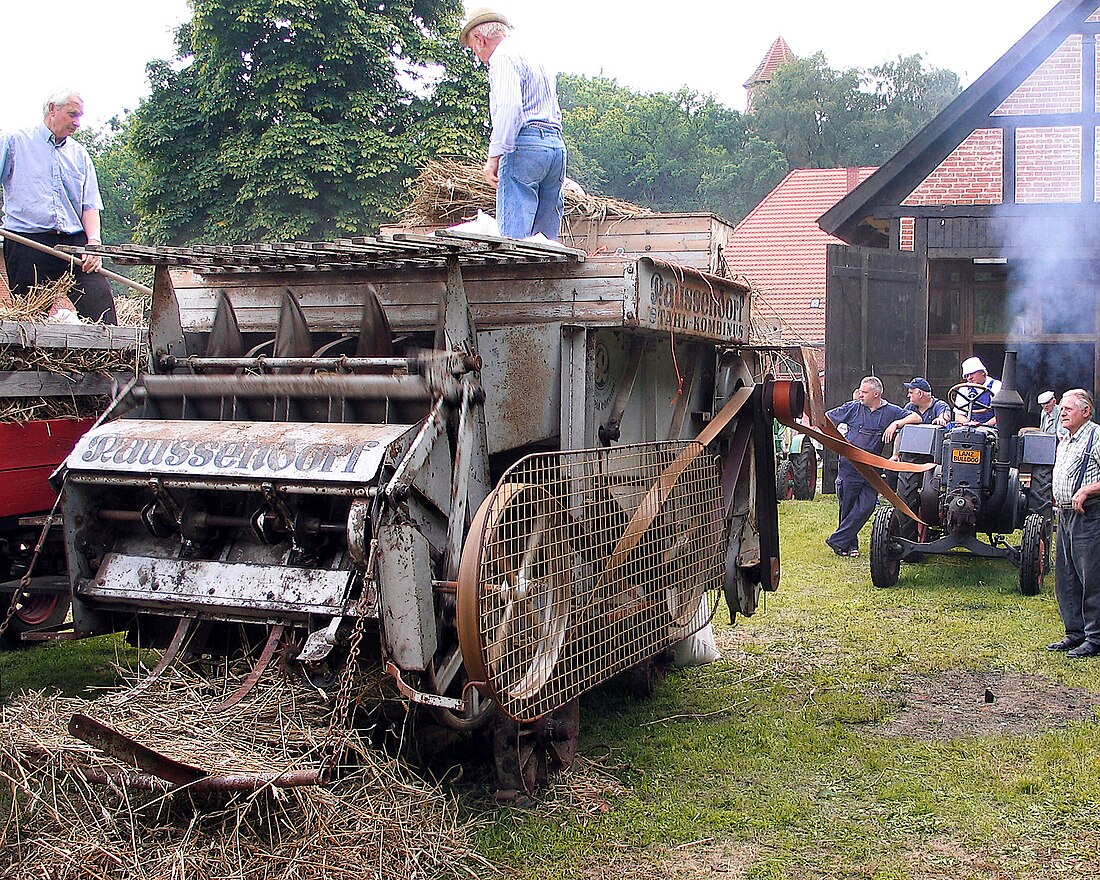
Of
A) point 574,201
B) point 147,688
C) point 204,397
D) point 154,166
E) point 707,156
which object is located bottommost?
point 147,688

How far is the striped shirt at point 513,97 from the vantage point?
6281 mm

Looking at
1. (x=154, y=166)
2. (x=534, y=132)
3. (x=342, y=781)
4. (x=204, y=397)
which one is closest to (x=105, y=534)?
(x=204, y=397)

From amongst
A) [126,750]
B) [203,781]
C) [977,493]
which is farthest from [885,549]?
[126,750]

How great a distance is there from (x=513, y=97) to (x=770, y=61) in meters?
67.5

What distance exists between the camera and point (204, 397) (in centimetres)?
540

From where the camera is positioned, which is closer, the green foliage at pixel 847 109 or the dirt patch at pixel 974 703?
the dirt patch at pixel 974 703

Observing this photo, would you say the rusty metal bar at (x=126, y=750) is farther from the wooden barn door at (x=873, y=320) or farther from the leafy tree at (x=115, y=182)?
the leafy tree at (x=115, y=182)

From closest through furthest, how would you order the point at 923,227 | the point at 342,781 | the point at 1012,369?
1. the point at 342,781
2. the point at 1012,369
3. the point at 923,227

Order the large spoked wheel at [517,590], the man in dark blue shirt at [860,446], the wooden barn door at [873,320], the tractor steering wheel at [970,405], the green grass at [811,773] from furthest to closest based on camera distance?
1. the wooden barn door at [873,320]
2. the man in dark blue shirt at [860,446]
3. the tractor steering wheel at [970,405]
4. the green grass at [811,773]
5. the large spoked wheel at [517,590]

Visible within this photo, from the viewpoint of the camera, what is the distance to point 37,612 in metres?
6.30

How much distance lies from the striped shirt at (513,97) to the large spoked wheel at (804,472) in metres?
11.3

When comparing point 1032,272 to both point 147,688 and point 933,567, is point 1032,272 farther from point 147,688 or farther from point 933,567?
point 147,688

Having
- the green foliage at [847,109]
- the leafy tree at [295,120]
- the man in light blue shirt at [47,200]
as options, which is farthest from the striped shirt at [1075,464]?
the green foliage at [847,109]

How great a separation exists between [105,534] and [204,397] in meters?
0.72
